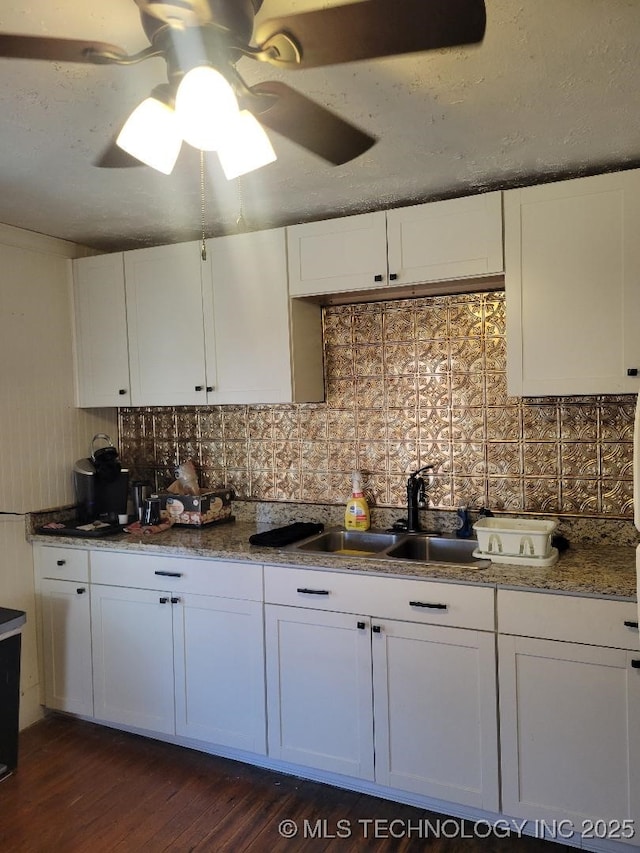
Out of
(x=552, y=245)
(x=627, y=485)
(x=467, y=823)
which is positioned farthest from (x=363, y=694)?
(x=552, y=245)

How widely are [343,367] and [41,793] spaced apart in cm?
213

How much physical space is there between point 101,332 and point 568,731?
2.62 meters

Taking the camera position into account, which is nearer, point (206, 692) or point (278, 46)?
point (278, 46)

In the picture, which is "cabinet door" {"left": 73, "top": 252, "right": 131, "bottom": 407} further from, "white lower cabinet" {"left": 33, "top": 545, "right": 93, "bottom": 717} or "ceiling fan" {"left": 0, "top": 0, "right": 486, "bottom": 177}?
"ceiling fan" {"left": 0, "top": 0, "right": 486, "bottom": 177}

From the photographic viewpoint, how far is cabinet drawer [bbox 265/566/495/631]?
214cm

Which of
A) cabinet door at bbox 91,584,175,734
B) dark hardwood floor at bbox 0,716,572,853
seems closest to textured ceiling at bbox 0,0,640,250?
cabinet door at bbox 91,584,175,734

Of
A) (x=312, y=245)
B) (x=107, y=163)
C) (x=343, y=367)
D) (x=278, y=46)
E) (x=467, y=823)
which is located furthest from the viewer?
(x=343, y=367)

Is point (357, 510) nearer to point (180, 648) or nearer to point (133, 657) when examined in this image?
point (180, 648)

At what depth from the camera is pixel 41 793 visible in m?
2.46

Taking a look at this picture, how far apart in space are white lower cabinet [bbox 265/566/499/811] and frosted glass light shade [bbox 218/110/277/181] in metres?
1.46

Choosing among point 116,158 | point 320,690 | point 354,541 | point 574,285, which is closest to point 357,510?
point 354,541

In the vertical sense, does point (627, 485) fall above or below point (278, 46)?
below

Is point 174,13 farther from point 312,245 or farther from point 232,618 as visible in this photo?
point 232,618

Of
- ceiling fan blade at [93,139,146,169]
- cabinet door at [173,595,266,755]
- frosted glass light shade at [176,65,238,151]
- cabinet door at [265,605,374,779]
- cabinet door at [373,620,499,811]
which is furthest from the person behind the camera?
cabinet door at [173,595,266,755]
